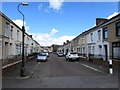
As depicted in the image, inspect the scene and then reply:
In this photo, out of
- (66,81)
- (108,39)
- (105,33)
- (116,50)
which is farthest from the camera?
(105,33)

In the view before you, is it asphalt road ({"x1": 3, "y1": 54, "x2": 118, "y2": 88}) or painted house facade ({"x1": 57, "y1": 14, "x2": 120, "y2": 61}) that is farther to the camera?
painted house facade ({"x1": 57, "y1": 14, "x2": 120, "y2": 61})

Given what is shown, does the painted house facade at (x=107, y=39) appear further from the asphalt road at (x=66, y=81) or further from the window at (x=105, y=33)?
the asphalt road at (x=66, y=81)

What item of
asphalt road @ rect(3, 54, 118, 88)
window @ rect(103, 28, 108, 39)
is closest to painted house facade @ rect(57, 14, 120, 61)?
window @ rect(103, 28, 108, 39)

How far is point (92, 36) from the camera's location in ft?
74.0

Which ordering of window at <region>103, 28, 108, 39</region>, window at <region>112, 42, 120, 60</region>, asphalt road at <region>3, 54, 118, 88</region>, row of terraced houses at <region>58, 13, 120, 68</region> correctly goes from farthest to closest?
window at <region>103, 28, 108, 39</region>
row of terraced houses at <region>58, 13, 120, 68</region>
window at <region>112, 42, 120, 60</region>
asphalt road at <region>3, 54, 118, 88</region>

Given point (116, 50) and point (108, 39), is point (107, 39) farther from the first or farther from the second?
point (116, 50)

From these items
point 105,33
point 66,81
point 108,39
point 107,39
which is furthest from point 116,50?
point 66,81

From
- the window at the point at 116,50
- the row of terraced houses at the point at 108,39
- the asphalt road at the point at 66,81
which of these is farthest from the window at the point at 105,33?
the asphalt road at the point at 66,81

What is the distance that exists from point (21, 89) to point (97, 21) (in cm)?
1999

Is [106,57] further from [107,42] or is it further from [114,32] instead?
[114,32]

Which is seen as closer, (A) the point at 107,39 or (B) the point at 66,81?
(B) the point at 66,81

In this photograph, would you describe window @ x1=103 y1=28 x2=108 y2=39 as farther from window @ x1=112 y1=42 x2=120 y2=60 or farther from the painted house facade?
window @ x1=112 y1=42 x2=120 y2=60

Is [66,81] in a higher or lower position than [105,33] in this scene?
lower

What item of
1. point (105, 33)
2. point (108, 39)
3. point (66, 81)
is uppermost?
point (105, 33)
